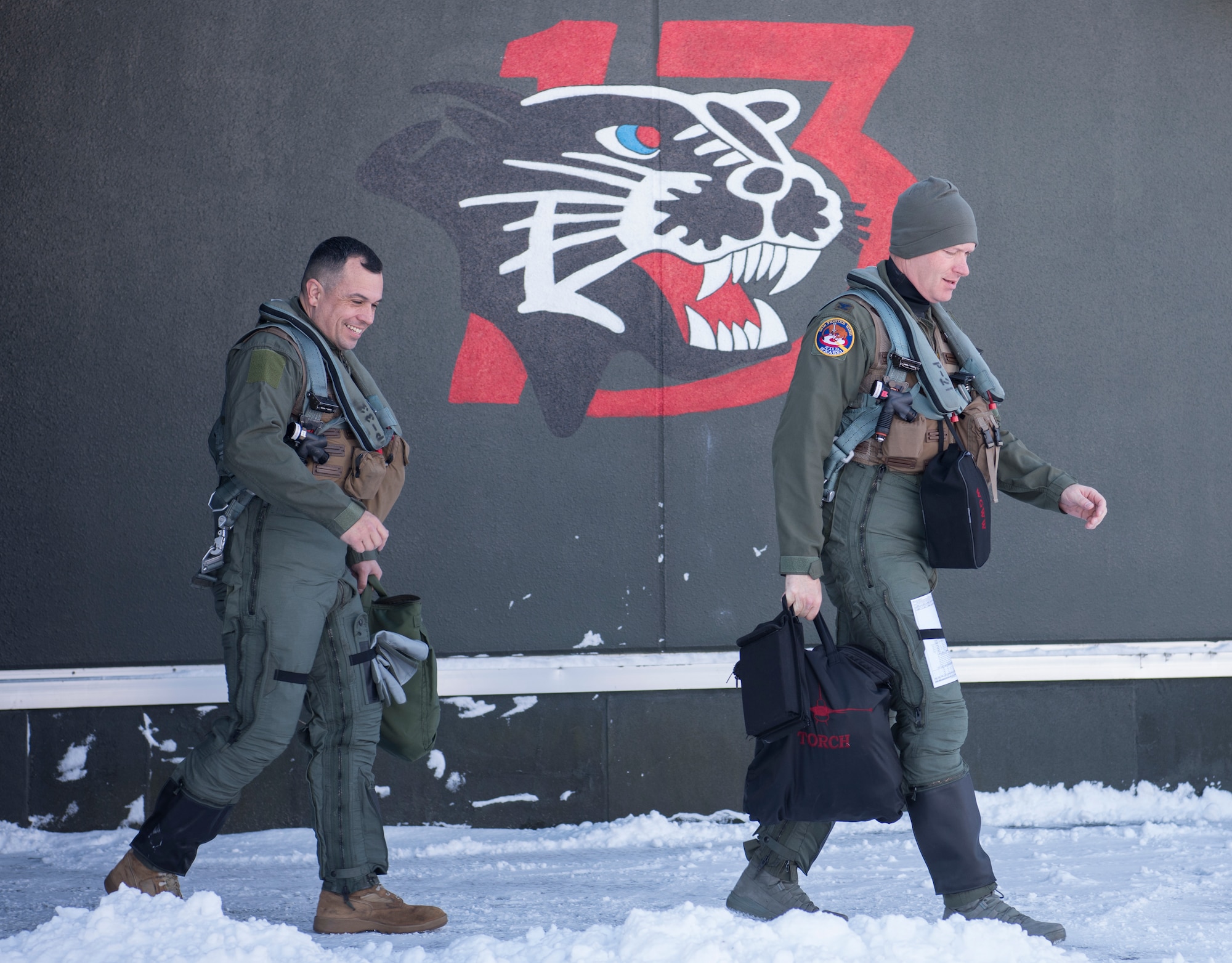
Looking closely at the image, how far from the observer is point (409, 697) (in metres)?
3.52

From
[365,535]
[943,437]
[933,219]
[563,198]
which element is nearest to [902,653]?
[943,437]

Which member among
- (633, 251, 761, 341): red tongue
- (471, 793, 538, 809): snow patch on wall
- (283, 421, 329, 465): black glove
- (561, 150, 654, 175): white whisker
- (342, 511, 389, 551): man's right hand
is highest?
(561, 150, 654, 175): white whisker

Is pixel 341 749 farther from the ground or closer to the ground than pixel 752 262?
closer to the ground

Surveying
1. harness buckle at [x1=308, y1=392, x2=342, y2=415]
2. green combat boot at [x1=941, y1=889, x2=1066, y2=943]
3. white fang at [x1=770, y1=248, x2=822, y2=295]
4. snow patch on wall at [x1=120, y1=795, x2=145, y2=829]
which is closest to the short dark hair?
harness buckle at [x1=308, y1=392, x2=342, y2=415]

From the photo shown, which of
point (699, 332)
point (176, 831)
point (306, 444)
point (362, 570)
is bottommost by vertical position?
point (176, 831)

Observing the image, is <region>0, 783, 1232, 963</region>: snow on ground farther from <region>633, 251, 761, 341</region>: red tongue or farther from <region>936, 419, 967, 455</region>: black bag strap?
<region>633, 251, 761, 341</region>: red tongue

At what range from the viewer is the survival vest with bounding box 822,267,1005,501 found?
10.2ft

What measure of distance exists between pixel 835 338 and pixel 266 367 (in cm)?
156

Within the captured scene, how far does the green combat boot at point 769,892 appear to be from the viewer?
10.4 ft

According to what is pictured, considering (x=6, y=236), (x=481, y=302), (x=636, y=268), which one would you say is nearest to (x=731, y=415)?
(x=636, y=268)

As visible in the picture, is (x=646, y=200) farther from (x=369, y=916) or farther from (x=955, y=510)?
(x=369, y=916)

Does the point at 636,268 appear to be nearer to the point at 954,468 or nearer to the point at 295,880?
the point at 954,468

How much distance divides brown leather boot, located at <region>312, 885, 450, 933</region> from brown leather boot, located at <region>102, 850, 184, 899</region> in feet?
1.36

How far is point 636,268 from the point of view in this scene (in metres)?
4.75
